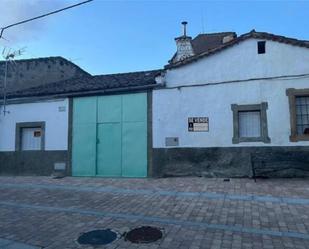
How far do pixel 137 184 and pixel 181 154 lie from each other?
2.18m

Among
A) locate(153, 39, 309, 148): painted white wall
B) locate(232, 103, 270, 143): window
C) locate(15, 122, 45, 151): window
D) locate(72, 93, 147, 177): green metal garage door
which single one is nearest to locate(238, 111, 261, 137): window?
locate(232, 103, 270, 143): window

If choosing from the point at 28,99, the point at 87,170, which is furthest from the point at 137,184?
the point at 28,99

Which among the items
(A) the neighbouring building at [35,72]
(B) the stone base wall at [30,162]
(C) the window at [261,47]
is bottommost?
(B) the stone base wall at [30,162]

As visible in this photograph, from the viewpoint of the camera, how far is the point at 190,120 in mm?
12258

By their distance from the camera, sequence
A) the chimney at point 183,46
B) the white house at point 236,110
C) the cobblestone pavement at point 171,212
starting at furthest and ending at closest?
the chimney at point 183,46 < the white house at point 236,110 < the cobblestone pavement at point 171,212

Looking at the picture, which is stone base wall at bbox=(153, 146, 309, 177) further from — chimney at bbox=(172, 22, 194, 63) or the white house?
chimney at bbox=(172, 22, 194, 63)

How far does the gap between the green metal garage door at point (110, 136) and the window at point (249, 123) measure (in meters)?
3.58

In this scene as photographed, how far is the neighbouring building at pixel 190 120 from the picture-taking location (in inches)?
444

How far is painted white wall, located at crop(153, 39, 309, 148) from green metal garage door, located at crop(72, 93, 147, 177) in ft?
2.60

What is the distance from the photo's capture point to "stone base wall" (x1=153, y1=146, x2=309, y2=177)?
1105cm

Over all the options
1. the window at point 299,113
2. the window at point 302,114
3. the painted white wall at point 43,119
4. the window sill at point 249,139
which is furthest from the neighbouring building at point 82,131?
the window at point 302,114

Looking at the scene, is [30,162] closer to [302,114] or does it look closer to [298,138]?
[298,138]

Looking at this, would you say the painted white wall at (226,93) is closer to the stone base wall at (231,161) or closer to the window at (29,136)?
the stone base wall at (231,161)

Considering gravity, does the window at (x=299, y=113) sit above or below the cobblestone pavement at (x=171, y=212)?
above
